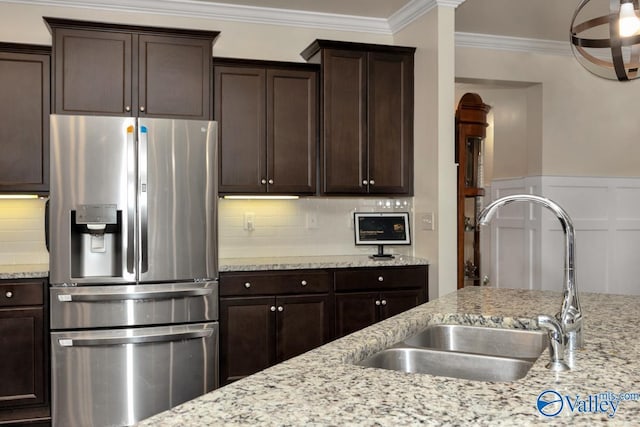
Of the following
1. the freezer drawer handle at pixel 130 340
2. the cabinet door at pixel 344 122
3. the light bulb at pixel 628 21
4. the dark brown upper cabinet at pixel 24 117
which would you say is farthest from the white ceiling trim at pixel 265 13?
the freezer drawer handle at pixel 130 340

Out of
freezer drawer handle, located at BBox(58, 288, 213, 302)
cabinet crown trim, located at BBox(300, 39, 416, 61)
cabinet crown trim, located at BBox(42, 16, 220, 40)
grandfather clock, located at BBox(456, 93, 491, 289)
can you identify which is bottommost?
freezer drawer handle, located at BBox(58, 288, 213, 302)

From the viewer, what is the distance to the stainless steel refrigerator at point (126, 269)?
10.6 ft

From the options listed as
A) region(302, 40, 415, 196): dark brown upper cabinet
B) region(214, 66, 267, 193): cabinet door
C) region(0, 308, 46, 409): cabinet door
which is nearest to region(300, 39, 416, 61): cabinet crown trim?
region(302, 40, 415, 196): dark brown upper cabinet

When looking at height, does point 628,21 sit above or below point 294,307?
above

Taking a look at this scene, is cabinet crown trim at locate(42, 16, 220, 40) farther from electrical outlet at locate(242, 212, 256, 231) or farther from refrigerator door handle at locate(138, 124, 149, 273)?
electrical outlet at locate(242, 212, 256, 231)

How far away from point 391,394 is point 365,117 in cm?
314

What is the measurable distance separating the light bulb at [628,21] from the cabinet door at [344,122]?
87.7 inches

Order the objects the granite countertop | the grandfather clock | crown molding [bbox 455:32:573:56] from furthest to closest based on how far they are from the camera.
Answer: crown molding [bbox 455:32:573:56]
the grandfather clock
the granite countertop

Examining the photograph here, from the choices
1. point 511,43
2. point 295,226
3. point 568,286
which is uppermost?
point 511,43

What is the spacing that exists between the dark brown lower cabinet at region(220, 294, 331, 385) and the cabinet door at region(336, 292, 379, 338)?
3.2 inches

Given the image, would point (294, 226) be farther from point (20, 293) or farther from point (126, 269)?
point (20, 293)

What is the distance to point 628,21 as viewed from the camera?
1935 millimetres

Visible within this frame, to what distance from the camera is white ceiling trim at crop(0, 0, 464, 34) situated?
3.92 metres

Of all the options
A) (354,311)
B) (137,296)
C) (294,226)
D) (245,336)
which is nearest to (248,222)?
(294,226)
